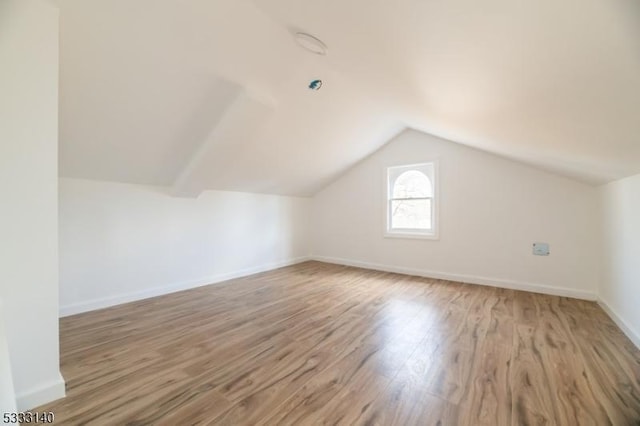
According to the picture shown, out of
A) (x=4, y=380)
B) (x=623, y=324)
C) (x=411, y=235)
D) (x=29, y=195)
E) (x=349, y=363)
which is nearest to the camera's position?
(x=4, y=380)

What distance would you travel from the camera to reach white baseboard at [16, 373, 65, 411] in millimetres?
1361

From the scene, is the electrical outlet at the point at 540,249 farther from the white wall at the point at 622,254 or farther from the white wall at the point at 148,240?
the white wall at the point at 148,240

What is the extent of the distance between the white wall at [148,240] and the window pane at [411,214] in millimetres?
2458

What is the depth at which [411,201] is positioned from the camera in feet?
15.2

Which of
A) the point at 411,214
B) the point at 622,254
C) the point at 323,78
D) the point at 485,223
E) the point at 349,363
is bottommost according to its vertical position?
the point at 349,363

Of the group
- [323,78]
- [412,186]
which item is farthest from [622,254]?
[323,78]

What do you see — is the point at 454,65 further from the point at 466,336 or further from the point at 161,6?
the point at 466,336

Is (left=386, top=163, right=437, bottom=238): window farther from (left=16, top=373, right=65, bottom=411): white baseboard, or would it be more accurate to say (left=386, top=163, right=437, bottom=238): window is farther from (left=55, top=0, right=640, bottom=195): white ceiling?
(left=16, top=373, right=65, bottom=411): white baseboard

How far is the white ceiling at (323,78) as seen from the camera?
0.97m

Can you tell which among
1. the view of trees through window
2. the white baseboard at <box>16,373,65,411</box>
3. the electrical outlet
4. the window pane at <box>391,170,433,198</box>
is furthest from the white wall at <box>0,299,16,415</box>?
the electrical outlet

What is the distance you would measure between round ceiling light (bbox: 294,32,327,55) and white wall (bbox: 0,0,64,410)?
4.87 feet

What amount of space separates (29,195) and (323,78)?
2.48 metres

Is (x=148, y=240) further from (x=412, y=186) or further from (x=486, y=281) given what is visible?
(x=486, y=281)

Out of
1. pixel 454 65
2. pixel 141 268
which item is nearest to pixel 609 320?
pixel 454 65
